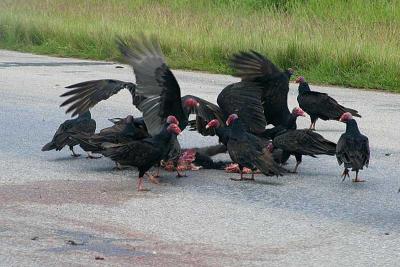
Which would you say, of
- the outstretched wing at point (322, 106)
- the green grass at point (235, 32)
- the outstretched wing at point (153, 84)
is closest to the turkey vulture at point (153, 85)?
the outstretched wing at point (153, 84)

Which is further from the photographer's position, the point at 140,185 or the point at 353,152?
the point at 353,152

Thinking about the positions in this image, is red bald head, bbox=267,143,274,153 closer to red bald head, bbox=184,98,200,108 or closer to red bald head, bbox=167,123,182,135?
red bald head, bbox=184,98,200,108

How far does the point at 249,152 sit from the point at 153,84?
1054 millimetres

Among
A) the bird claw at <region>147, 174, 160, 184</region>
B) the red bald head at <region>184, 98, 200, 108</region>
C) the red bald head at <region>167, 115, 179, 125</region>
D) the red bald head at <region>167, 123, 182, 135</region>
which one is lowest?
the bird claw at <region>147, 174, 160, 184</region>

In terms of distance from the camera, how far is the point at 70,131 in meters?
8.75

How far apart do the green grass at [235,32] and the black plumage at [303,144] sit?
18.2 ft

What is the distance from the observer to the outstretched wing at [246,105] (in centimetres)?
880

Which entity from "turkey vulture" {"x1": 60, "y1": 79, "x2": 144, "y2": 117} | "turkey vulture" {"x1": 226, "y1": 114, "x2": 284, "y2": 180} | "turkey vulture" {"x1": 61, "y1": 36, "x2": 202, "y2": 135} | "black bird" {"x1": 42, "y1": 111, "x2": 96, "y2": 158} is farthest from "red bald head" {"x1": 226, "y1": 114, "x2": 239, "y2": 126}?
"black bird" {"x1": 42, "y1": 111, "x2": 96, "y2": 158}

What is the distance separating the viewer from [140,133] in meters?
8.23

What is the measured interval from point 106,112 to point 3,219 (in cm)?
511

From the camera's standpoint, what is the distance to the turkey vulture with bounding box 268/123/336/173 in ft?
26.8

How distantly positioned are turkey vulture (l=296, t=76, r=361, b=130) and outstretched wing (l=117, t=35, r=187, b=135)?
240 cm

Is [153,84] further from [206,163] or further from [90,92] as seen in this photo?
[90,92]

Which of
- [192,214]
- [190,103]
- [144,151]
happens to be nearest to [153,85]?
[190,103]
